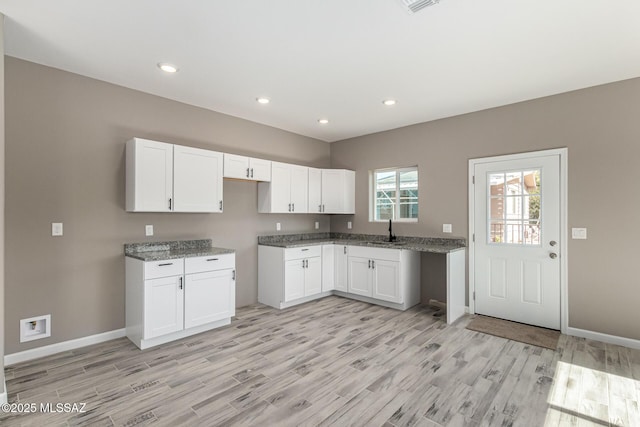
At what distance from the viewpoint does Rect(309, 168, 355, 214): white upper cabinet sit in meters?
5.20

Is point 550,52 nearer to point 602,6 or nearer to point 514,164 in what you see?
point 602,6

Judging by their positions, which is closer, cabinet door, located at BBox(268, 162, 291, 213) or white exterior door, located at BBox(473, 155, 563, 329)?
white exterior door, located at BBox(473, 155, 563, 329)

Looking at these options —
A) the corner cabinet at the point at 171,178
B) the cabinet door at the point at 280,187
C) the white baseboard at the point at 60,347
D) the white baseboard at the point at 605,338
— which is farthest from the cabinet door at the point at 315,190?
the white baseboard at the point at 605,338

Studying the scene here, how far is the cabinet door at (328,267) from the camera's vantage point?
494cm

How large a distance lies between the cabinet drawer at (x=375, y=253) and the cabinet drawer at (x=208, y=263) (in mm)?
1908

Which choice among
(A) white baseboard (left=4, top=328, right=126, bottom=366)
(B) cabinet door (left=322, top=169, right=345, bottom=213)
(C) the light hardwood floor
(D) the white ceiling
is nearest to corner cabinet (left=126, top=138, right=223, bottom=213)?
(D) the white ceiling

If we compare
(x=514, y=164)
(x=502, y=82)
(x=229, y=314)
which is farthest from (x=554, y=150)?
(x=229, y=314)

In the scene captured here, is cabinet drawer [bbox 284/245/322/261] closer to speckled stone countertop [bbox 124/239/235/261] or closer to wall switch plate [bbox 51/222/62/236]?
speckled stone countertop [bbox 124/239/235/261]

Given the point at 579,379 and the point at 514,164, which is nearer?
the point at 579,379

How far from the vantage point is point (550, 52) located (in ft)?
8.84

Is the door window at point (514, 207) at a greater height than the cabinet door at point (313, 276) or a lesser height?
greater

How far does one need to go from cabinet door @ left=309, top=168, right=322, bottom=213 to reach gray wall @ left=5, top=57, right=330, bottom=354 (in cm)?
185

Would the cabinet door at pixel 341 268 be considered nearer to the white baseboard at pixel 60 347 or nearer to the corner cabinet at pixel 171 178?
the corner cabinet at pixel 171 178

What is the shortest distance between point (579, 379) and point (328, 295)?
325cm
